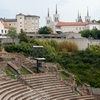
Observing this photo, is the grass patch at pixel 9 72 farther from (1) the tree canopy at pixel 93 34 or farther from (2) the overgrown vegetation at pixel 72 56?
(1) the tree canopy at pixel 93 34

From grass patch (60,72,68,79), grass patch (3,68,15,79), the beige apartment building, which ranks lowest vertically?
grass patch (60,72,68,79)

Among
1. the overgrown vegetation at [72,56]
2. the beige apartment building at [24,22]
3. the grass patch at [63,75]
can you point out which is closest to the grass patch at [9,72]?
the grass patch at [63,75]

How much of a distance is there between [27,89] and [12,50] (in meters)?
12.8

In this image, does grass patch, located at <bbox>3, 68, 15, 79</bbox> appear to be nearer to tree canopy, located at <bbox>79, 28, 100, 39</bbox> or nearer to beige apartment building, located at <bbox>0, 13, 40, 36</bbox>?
tree canopy, located at <bbox>79, 28, 100, 39</bbox>

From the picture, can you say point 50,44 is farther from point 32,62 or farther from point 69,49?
point 32,62

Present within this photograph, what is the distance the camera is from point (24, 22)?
202 ft

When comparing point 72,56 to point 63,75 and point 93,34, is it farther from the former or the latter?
point 93,34

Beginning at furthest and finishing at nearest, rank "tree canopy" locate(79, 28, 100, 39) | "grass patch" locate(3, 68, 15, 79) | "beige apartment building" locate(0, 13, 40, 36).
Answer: "beige apartment building" locate(0, 13, 40, 36) → "tree canopy" locate(79, 28, 100, 39) → "grass patch" locate(3, 68, 15, 79)

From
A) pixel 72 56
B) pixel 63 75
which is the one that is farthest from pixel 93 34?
pixel 63 75

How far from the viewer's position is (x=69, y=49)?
123 ft

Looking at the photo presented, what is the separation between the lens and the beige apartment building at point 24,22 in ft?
200

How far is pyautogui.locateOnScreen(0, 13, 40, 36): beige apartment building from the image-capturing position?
61.1 metres

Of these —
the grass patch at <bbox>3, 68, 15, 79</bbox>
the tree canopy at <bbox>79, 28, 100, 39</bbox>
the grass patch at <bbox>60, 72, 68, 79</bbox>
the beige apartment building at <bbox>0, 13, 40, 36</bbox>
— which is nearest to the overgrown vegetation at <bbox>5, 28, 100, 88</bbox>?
the grass patch at <bbox>60, 72, 68, 79</bbox>

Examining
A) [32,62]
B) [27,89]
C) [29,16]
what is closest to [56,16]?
[29,16]
